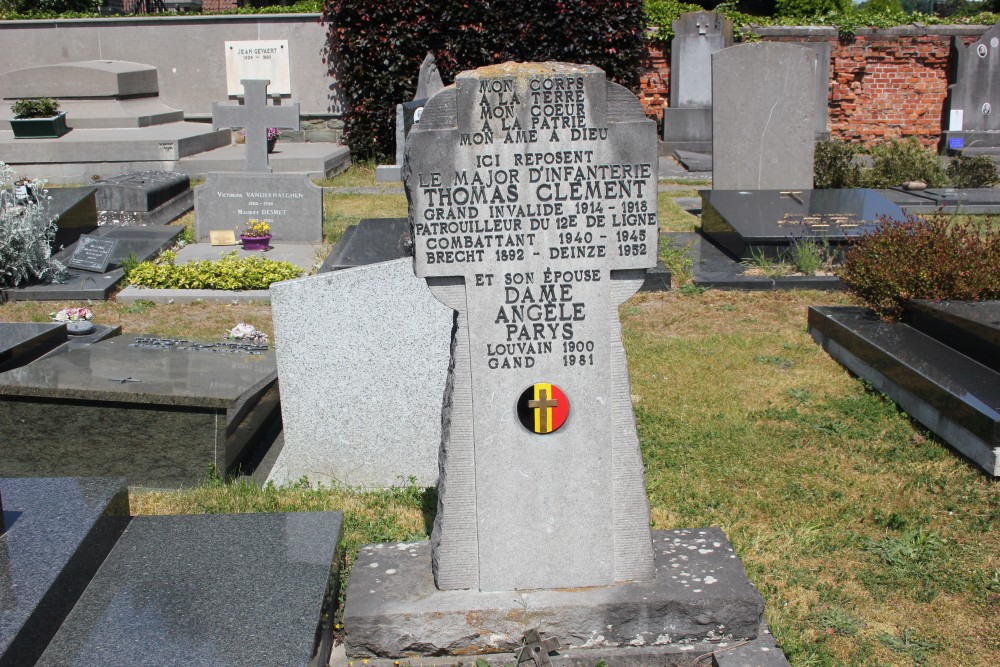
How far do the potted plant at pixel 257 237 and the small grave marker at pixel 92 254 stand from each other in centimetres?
147

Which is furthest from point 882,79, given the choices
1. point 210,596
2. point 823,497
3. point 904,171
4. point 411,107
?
point 210,596

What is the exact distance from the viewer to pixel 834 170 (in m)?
13.3

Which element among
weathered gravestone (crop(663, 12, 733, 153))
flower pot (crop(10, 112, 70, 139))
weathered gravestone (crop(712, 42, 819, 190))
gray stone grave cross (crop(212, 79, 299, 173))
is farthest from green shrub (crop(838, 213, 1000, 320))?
flower pot (crop(10, 112, 70, 139))

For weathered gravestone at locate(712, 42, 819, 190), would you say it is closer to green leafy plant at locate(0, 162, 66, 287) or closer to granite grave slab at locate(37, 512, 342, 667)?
green leafy plant at locate(0, 162, 66, 287)

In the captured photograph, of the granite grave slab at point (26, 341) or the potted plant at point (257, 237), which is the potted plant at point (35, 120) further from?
the granite grave slab at point (26, 341)

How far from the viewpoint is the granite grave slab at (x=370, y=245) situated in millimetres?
7945

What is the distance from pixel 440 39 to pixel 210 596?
15.2m

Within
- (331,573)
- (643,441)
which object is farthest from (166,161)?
(331,573)

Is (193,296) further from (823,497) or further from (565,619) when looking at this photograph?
(565,619)

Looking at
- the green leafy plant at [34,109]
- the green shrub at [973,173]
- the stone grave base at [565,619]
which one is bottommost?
the stone grave base at [565,619]

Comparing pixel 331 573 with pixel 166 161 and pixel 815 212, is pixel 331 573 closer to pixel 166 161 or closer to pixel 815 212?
pixel 815 212

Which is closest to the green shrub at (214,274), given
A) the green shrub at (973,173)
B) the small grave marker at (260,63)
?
the green shrub at (973,173)

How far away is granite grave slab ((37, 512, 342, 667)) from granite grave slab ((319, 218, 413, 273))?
3416mm

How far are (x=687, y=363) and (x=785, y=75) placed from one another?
17.9 ft
